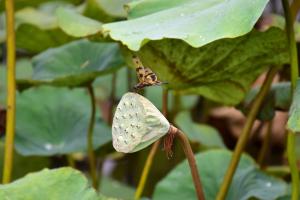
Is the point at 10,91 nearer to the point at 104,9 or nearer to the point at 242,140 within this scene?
the point at 104,9

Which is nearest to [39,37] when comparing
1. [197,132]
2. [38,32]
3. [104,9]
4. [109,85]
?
[38,32]

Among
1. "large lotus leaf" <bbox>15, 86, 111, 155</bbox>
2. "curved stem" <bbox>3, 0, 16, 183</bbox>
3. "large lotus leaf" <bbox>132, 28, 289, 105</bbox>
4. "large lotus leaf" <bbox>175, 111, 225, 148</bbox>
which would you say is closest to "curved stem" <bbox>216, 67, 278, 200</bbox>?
"large lotus leaf" <bbox>132, 28, 289, 105</bbox>

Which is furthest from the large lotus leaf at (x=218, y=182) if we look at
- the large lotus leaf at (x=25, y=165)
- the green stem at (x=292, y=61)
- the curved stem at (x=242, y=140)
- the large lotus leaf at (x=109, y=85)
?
the large lotus leaf at (x=109, y=85)

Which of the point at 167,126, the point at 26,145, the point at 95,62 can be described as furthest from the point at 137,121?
the point at 26,145

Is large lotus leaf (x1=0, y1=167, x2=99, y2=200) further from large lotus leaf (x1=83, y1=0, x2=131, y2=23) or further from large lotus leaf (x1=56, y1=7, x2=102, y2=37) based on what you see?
large lotus leaf (x1=83, y1=0, x2=131, y2=23)

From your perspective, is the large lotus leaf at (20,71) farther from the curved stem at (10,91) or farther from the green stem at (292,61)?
the green stem at (292,61)

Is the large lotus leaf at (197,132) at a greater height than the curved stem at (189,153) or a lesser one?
lesser

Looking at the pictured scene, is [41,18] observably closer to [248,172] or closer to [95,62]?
[95,62]
